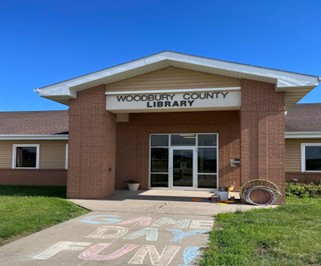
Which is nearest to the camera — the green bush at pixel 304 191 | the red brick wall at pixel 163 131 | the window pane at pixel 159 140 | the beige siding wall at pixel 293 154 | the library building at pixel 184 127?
Answer: the library building at pixel 184 127

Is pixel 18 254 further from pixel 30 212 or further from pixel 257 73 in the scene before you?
pixel 257 73

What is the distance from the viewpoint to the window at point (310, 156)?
16484 millimetres

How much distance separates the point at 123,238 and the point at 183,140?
32.1 ft

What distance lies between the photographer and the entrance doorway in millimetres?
16266

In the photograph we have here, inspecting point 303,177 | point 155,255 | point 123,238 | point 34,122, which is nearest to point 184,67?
point 123,238

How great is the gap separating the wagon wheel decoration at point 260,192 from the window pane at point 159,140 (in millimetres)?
5763

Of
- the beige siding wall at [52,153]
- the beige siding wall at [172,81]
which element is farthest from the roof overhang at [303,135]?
the beige siding wall at [52,153]

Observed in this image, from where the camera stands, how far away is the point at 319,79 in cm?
1086

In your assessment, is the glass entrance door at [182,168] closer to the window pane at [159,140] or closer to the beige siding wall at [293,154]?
the window pane at [159,140]

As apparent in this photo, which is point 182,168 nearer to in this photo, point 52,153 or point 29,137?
point 52,153

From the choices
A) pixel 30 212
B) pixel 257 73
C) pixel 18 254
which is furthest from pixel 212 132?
pixel 18 254

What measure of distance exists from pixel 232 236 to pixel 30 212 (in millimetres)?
5894

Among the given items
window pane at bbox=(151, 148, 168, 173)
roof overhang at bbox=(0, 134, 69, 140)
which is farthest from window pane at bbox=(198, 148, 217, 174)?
roof overhang at bbox=(0, 134, 69, 140)

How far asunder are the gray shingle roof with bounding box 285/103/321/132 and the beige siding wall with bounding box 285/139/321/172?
55 cm
